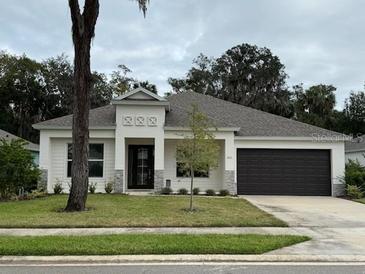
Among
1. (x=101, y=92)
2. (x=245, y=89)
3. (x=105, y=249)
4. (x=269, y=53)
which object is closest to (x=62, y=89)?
(x=101, y=92)

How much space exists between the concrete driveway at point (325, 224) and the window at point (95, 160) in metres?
8.45

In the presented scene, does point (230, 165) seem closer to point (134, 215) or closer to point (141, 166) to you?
point (141, 166)

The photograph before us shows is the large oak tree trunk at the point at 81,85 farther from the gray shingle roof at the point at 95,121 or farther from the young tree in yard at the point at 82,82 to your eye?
the gray shingle roof at the point at 95,121

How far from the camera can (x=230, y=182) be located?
21.2 m

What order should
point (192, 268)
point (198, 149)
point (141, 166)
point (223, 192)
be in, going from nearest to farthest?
point (192, 268), point (198, 149), point (223, 192), point (141, 166)

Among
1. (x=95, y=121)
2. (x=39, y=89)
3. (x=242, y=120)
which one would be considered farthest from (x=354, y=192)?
(x=39, y=89)

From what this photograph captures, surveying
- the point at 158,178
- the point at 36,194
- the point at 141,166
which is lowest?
the point at 36,194

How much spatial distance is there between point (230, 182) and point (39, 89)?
35.8 metres

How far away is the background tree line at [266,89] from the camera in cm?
4522

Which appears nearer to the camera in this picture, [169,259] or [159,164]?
[169,259]

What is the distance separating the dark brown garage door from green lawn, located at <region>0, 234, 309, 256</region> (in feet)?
39.8

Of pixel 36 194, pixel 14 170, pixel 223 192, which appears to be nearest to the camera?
pixel 14 170

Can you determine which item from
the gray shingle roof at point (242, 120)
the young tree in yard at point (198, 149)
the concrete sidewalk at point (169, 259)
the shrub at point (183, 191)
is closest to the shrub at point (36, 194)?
the shrub at point (183, 191)

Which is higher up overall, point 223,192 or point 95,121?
point 95,121
